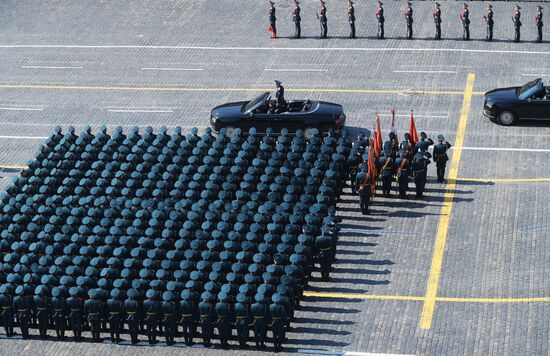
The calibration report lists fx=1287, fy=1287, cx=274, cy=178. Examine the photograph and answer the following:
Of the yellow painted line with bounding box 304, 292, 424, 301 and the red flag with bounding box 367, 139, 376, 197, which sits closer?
the yellow painted line with bounding box 304, 292, 424, 301

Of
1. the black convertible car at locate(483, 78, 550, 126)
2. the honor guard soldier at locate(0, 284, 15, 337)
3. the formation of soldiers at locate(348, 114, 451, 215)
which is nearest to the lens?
the honor guard soldier at locate(0, 284, 15, 337)

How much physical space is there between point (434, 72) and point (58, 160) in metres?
15.7

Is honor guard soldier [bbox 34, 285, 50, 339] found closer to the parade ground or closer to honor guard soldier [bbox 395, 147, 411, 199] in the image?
the parade ground

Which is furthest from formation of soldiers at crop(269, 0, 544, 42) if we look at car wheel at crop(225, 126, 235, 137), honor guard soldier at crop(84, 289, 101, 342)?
honor guard soldier at crop(84, 289, 101, 342)

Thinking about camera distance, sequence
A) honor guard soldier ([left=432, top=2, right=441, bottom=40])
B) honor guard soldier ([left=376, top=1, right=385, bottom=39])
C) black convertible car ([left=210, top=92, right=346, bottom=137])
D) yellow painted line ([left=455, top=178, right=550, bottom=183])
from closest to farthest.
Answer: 1. yellow painted line ([left=455, top=178, right=550, bottom=183])
2. black convertible car ([left=210, top=92, right=346, bottom=137])
3. honor guard soldier ([left=432, top=2, right=441, bottom=40])
4. honor guard soldier ([left=376, top=1, right=385, bottom=39])

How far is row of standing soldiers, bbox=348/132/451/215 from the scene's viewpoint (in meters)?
36.5

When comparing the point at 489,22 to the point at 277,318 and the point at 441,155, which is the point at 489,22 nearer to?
the point at 441,155

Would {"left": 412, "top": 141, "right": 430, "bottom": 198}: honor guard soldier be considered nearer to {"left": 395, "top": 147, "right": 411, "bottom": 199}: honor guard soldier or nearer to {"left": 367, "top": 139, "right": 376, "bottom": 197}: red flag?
{"left": 395, "top": 147, "right": 411, "bottom": 199}: honor guard soldier

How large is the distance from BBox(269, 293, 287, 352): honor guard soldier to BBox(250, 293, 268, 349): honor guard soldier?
17 cm

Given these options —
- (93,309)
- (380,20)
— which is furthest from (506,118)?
(93,309)

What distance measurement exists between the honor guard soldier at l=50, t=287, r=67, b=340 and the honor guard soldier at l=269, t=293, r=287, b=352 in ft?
16.4

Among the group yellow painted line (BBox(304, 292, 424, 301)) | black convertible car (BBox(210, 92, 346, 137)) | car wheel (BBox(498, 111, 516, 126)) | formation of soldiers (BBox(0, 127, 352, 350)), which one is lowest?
car wheel (BBox(498, 111, 516, 126))

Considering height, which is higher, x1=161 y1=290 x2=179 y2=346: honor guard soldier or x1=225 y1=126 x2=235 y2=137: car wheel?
x1=161 y1=290 x2=179 y2=346: honor guard soldier

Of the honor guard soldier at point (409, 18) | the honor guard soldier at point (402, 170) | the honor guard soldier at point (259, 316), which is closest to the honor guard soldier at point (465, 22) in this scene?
the honor guard soldier at point (409, 18)
